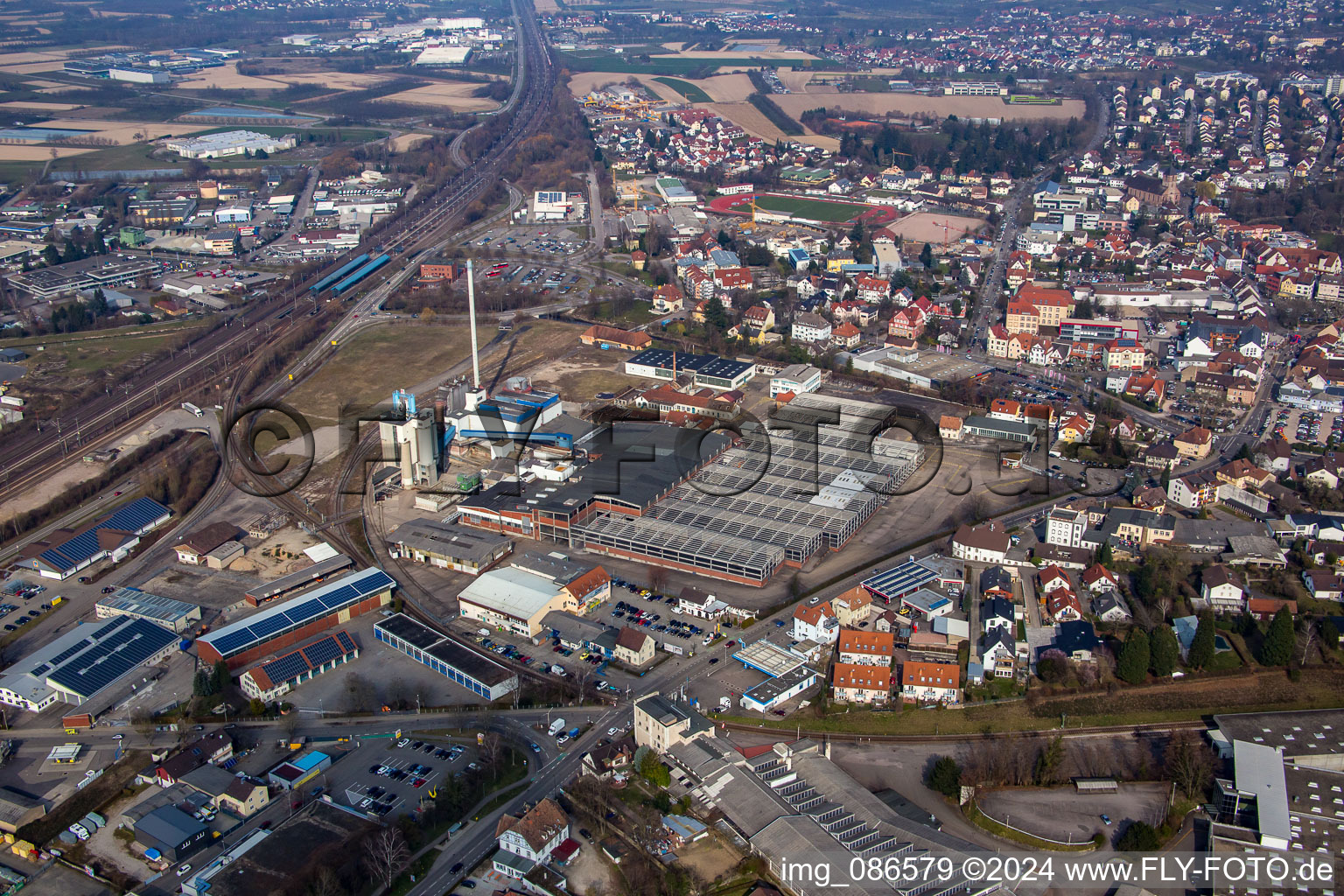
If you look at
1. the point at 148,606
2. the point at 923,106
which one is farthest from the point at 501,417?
the point at 923,106

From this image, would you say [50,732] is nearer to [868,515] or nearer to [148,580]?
[148,580]

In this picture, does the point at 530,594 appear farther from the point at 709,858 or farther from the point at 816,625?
the point at 709,858

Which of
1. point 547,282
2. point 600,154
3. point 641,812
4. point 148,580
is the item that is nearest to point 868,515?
point 641,812

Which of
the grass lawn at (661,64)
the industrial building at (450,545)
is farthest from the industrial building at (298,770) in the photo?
the grass lawn at (661,64)

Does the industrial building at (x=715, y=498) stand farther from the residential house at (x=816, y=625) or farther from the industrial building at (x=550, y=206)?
the industrial building at (x=550, y=206)

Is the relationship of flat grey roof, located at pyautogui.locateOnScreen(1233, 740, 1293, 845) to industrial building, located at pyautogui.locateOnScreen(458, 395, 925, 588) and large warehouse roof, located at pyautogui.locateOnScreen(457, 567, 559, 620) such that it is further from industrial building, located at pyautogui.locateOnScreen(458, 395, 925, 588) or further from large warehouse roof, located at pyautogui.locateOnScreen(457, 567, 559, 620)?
large warehouse roof, located at pyautogui.locateOnScreen(457, 567, 559, 620)

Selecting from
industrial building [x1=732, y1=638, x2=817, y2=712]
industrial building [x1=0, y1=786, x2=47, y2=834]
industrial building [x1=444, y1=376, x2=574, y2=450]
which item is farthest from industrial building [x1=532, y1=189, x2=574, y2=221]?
industrial building [x1=0, y1=786, x2=47, y2=834]

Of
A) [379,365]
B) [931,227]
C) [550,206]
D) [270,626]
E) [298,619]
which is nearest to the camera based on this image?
[270,626]
